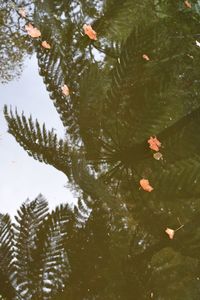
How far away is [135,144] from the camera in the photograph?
107 inches

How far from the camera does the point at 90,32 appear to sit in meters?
4.09

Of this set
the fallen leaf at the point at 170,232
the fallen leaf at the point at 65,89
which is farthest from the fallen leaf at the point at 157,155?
the fallen leaf at the point at 65,89

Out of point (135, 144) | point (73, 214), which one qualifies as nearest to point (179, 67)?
point (135, 144)

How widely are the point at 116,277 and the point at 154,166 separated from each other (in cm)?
116

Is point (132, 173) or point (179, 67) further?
point (179, 67)

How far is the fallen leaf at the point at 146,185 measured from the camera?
2.77m

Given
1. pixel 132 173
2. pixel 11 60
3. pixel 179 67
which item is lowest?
pixel 132 173

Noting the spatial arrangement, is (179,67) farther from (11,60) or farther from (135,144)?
(11,60)

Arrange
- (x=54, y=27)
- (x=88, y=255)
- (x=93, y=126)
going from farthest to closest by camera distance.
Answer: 1. (x=54, y=27)
2. (x=93, y=126)
3. (x=88, y=255)

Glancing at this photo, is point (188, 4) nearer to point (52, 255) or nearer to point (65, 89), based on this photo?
point (65, 89)

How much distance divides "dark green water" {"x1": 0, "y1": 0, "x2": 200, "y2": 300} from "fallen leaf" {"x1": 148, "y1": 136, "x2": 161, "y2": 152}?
2 centimetres

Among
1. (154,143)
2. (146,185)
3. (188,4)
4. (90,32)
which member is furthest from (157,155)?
(188,4)

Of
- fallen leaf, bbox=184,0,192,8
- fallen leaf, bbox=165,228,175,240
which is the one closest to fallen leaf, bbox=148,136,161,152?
fallen leaf, bbox=165,228,175,240

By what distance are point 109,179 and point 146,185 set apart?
1.11ft
